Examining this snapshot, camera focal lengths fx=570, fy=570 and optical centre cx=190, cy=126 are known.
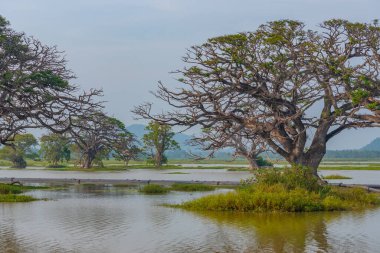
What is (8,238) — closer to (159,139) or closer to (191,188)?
(191,188)

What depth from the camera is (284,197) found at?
28484 mm

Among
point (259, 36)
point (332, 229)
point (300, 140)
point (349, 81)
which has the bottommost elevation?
point (332, 229)

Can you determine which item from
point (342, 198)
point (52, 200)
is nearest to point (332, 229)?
point (342, 198)

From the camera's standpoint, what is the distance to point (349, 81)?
123ft

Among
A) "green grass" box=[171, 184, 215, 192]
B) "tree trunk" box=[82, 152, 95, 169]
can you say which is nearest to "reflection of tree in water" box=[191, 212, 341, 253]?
"green grass" box=[171, 184, 215, 192]

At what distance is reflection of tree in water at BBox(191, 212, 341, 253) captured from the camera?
746 inches

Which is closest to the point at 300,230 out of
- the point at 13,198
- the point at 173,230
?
the point at 173,230

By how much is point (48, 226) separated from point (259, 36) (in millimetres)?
21390

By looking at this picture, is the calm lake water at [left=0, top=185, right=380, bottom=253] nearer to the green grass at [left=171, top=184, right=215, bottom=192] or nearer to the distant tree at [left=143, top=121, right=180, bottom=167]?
the green grass at [left=171, top=184, right=215, bottom=192]

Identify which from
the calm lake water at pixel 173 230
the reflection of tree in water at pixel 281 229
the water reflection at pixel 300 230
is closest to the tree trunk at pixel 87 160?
the calm lake water at pixel 173 230

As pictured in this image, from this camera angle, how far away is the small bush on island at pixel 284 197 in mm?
28219

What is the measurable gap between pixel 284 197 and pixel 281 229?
5.95 metres

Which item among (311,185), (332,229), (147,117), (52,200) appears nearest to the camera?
(332,229)

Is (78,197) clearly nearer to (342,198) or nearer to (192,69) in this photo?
(192,69)
